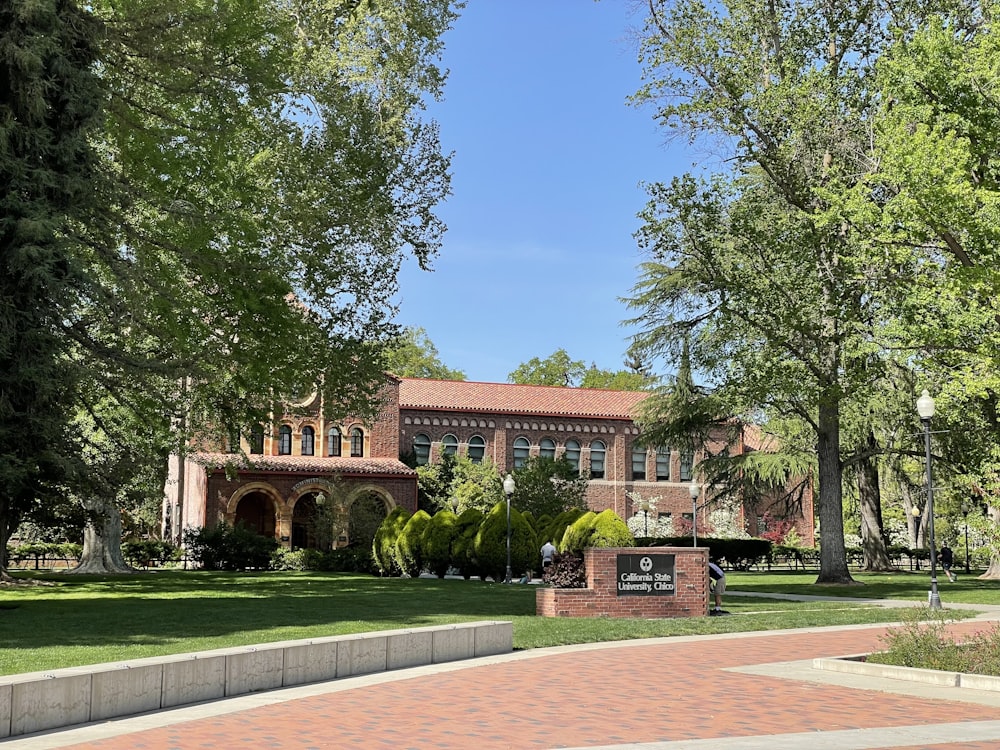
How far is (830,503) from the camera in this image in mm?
34469

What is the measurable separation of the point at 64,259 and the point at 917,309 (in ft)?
59.4

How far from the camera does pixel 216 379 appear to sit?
2556 centimetres

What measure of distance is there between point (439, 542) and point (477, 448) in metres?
24.9

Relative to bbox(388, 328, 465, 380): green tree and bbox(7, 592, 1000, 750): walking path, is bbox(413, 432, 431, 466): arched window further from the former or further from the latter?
bbox(7, 592, 1000, 750): walking path

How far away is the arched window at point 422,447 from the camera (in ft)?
197

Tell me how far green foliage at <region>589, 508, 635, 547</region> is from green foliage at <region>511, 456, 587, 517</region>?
1275 centimetres

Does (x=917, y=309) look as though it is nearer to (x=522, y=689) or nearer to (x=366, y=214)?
(x=366, y=214)

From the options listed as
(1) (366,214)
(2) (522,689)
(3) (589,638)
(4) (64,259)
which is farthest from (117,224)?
(2) (522,689)

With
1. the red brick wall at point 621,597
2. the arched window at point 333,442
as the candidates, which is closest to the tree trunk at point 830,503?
the red brick wall at point 621,597

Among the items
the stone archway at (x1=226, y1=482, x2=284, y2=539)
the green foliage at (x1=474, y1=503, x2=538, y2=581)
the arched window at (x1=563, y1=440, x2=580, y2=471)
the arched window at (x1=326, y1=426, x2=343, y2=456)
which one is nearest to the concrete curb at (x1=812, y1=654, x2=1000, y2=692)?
the green foliage at (x1=474, y1=503, x2=538, y2=581)

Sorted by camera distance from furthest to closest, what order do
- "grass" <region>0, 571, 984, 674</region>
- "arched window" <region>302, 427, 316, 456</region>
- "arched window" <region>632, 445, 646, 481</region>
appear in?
"arched window" <region>632, 445, 646, 481</region> < "arched window" <region>302, 427, 316, 456</region> < "grass" <region>0, 571, 984, 674</region>

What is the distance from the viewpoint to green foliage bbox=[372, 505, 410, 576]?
1490 inches

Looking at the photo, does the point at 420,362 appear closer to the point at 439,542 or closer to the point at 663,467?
the point at 663,467

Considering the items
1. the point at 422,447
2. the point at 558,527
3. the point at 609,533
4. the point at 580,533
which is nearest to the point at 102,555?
the point at 558,527
